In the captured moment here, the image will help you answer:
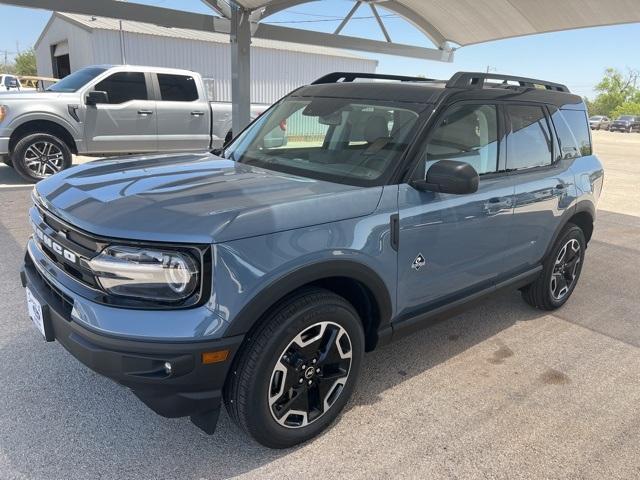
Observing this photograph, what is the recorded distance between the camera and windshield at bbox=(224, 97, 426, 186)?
2896mm

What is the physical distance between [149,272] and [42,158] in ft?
25.7

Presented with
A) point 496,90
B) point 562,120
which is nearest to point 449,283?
point 496,90

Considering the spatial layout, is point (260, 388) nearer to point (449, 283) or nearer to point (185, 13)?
point (449, 283)

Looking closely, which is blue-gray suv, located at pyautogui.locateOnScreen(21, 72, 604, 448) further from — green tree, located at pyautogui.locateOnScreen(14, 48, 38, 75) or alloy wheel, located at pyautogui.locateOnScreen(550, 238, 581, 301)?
green tree, located at pyautogui.locateOnScreen(14, 48, 38, 75)

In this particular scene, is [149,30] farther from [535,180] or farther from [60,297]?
[60,297]

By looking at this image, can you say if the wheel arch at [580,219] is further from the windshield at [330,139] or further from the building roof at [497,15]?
the building roof at [497,15]

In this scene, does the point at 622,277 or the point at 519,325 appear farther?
the point at 622,277

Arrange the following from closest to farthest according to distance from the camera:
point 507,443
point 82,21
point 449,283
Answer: point 507,443
point 449,283
point 82,21

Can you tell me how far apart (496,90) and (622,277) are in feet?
10.4

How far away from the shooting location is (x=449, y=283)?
3.14m

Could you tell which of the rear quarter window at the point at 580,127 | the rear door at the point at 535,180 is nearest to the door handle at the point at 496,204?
the rear door at the point at 535,180

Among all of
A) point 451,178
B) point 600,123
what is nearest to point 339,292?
point 451,178

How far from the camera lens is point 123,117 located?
29.9ft

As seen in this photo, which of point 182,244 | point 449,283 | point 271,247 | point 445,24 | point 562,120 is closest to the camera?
point 182,244
